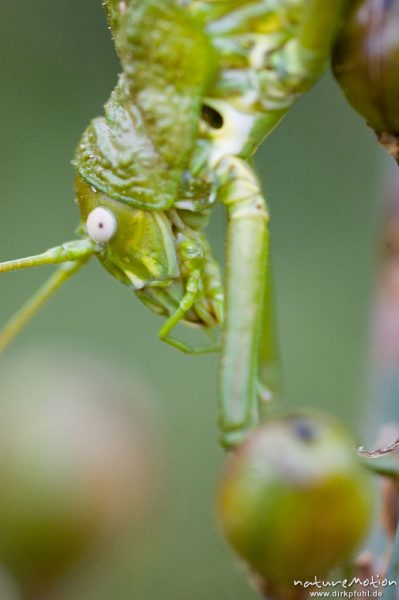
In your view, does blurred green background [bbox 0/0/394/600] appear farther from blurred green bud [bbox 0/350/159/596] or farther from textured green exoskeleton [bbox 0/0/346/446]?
textured green exoskeleton [bbox 0/0/346/446]

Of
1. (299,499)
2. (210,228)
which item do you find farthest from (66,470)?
(210,228)

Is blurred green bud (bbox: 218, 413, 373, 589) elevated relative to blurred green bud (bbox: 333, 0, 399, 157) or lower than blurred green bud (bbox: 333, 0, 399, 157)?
lower

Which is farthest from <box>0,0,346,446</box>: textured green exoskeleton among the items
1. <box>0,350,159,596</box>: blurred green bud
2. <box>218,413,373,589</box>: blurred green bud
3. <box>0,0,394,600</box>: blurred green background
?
<box>0,0,394,600</box>: blurred green background

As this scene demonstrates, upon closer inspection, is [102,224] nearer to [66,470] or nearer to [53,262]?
[53,262]

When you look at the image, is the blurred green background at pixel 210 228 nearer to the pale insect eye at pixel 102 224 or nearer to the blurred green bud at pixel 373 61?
the pale insect eye at pixel 102 224

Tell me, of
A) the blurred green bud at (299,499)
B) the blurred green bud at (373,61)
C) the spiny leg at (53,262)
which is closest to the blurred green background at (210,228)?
the spiny leg at (53,262)
